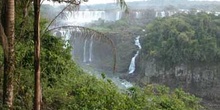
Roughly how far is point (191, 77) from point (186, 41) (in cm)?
324

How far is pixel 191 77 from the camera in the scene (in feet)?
104

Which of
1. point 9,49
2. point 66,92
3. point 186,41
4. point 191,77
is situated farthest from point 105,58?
point 9,49

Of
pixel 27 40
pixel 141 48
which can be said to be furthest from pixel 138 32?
pixel 27 40

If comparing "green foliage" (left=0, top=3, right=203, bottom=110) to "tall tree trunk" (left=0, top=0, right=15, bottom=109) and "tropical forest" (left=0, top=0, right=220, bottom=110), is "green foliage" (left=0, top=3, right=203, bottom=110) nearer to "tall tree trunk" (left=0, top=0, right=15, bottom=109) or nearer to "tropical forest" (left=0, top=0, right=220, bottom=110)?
"tropical forest" (left=0, top=0, right=220, bottom=110)

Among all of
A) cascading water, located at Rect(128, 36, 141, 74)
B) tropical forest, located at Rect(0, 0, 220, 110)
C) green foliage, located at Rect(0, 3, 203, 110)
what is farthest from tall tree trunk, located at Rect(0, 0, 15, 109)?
cascading water, located at Rect(128, 36, 141, 74)

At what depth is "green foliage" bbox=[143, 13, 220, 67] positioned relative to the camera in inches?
1278

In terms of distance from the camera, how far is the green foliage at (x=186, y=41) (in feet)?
107

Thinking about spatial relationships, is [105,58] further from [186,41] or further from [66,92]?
[66,92]

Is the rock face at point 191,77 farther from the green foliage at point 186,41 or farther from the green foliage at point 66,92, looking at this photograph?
the green foliage at point 66,92

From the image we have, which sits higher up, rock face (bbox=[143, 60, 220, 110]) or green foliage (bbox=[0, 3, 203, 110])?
green foliage (bbox=[0, 3, 203, 110])

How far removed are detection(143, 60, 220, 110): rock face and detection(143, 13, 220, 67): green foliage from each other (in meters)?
0.66

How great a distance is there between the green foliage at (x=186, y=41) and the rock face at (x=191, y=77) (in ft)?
2.18

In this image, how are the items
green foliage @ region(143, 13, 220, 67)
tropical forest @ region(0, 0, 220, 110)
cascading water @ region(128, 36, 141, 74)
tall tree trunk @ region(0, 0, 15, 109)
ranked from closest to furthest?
tall tree trunk @ region(0, 0, 15, 109), tropical forest @ region(0, 0, 220, 110), green foliage @ region(143, 13, 220, 67), cascading water @ region(128, 36, 141, 74)

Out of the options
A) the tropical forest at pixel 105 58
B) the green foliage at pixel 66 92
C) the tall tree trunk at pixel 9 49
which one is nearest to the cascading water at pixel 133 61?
the tropical forest at pixel 105 58
